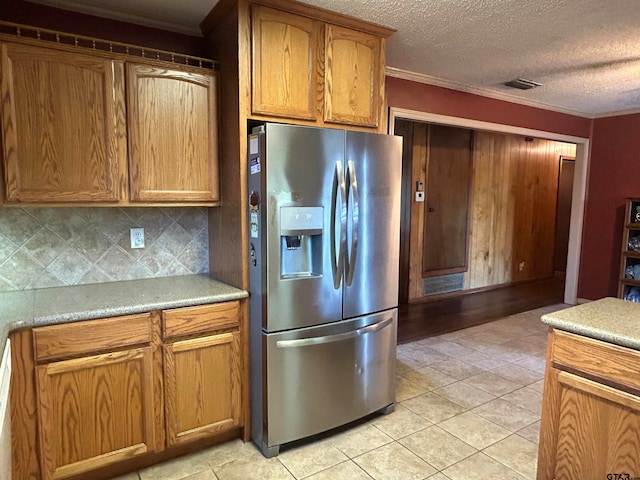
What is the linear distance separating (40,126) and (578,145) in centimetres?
555

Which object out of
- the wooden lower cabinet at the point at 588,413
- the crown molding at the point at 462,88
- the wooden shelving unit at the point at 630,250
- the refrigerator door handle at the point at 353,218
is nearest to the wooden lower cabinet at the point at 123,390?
the refrigerator door handle at the point at 353,218

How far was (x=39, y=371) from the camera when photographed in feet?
5.78

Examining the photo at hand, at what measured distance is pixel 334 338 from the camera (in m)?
2.27

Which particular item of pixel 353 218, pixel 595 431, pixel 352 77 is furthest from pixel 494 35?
pixel 595 431

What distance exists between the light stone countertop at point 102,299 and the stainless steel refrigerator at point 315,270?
0.29 metres

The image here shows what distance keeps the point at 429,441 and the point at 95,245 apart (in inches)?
85.6

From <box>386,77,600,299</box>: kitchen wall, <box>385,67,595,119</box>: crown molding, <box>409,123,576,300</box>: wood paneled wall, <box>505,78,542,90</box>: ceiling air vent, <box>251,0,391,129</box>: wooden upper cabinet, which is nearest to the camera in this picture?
<box>251,0,391,129</box>: wooden upper cabinet

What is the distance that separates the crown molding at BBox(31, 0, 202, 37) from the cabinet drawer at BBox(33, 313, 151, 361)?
1607 millimetres

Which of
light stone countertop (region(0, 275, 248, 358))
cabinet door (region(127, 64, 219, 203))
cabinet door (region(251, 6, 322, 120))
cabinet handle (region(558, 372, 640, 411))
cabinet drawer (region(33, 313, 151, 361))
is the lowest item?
cabinet handle (region(558, 372, 640, 411))

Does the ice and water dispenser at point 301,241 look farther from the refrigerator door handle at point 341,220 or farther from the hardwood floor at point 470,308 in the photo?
the hardwood floor at point 470,308

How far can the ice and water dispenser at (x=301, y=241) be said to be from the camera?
2.09 meters

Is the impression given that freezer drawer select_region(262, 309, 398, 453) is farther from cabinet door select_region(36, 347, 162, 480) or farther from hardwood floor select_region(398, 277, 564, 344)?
hardwood floor select_region(398, 277, 564, 344)

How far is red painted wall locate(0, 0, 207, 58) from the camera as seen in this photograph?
2.06 meters

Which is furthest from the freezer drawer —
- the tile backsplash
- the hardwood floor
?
the hardwood floor
